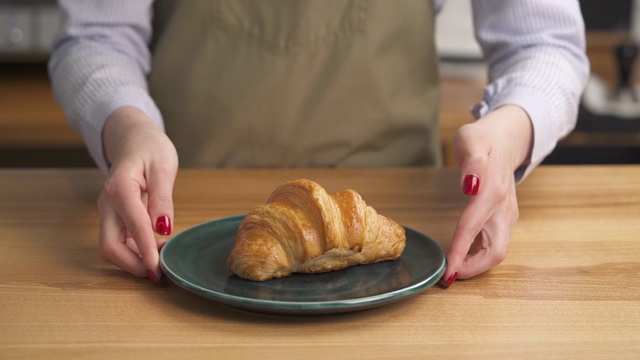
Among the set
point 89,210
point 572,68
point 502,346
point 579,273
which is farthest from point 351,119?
point 502,346

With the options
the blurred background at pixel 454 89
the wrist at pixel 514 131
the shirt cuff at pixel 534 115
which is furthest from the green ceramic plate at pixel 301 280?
the blurred background at pixel 454 89

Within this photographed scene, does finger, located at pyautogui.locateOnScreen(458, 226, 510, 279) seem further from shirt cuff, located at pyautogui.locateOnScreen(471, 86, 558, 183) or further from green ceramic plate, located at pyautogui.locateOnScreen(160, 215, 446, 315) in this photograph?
shirt cuff, located at pyautogui.locateOnScreen(471, 86, 558, 183)

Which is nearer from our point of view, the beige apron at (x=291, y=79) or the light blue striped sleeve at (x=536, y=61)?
the light blue striped sleeve at (x=536, y=61)

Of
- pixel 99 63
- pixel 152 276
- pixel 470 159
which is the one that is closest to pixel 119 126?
pixel 99 63

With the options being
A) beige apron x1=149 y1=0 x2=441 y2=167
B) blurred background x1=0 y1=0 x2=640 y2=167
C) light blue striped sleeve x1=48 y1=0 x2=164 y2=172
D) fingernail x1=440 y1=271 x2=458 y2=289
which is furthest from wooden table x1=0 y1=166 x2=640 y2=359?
blurred background x1=0 y1=0 x2=640 y2=167

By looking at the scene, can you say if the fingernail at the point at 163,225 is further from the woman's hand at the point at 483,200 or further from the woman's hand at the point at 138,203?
the woman's hand at the point at 483,200

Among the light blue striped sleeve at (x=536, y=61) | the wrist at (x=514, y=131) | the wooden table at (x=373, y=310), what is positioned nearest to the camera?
the wooden table at (x=373, y=310)
